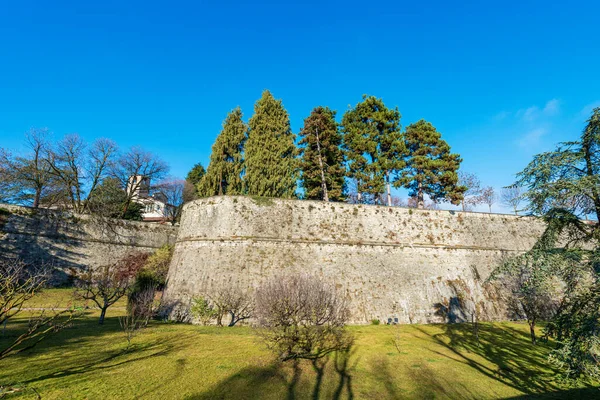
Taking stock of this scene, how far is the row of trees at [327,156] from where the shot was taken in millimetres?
27266

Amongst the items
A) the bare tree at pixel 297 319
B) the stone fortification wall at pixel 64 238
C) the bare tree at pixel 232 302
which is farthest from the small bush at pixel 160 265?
the bare tree at pixel 297 319

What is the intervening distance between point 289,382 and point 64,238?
2174 cm

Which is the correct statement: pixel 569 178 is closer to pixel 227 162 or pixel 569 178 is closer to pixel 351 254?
pixel 351 254

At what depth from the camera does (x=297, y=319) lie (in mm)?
10883

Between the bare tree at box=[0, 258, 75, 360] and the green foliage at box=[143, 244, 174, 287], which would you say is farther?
the green foliage at box=[143, 244, 174, 287]

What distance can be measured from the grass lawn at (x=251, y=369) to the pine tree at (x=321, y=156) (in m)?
18.3

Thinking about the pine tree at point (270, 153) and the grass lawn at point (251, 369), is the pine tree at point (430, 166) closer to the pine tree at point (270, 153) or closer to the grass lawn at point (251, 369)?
the pine tree at point (270, 153)

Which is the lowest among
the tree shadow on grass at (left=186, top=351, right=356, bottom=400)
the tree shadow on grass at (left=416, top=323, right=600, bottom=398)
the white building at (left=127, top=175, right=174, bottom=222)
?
the tree shadow on grass at (left=186, top=351, right=356, bottom=400)

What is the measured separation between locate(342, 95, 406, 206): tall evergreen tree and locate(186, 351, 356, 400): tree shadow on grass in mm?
20657

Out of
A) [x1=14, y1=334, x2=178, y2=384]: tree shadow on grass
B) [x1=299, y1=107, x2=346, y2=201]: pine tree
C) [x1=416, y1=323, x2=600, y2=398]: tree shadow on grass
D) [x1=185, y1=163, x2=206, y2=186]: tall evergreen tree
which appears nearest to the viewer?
[x1=14, y1=334, x2=178, y2=384]: tree shadow on grass

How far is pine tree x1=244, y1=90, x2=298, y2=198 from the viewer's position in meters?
26.5

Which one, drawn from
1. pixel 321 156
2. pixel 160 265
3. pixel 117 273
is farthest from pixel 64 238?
pixel 321 156

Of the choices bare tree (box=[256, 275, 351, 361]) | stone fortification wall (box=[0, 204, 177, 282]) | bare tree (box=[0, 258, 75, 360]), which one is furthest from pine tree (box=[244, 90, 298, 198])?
bare tree (box=[0, 258, 75, 360])

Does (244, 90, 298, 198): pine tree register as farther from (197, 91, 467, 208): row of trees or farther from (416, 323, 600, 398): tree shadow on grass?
(416, 323, 600, 398): tree shadow on grass
